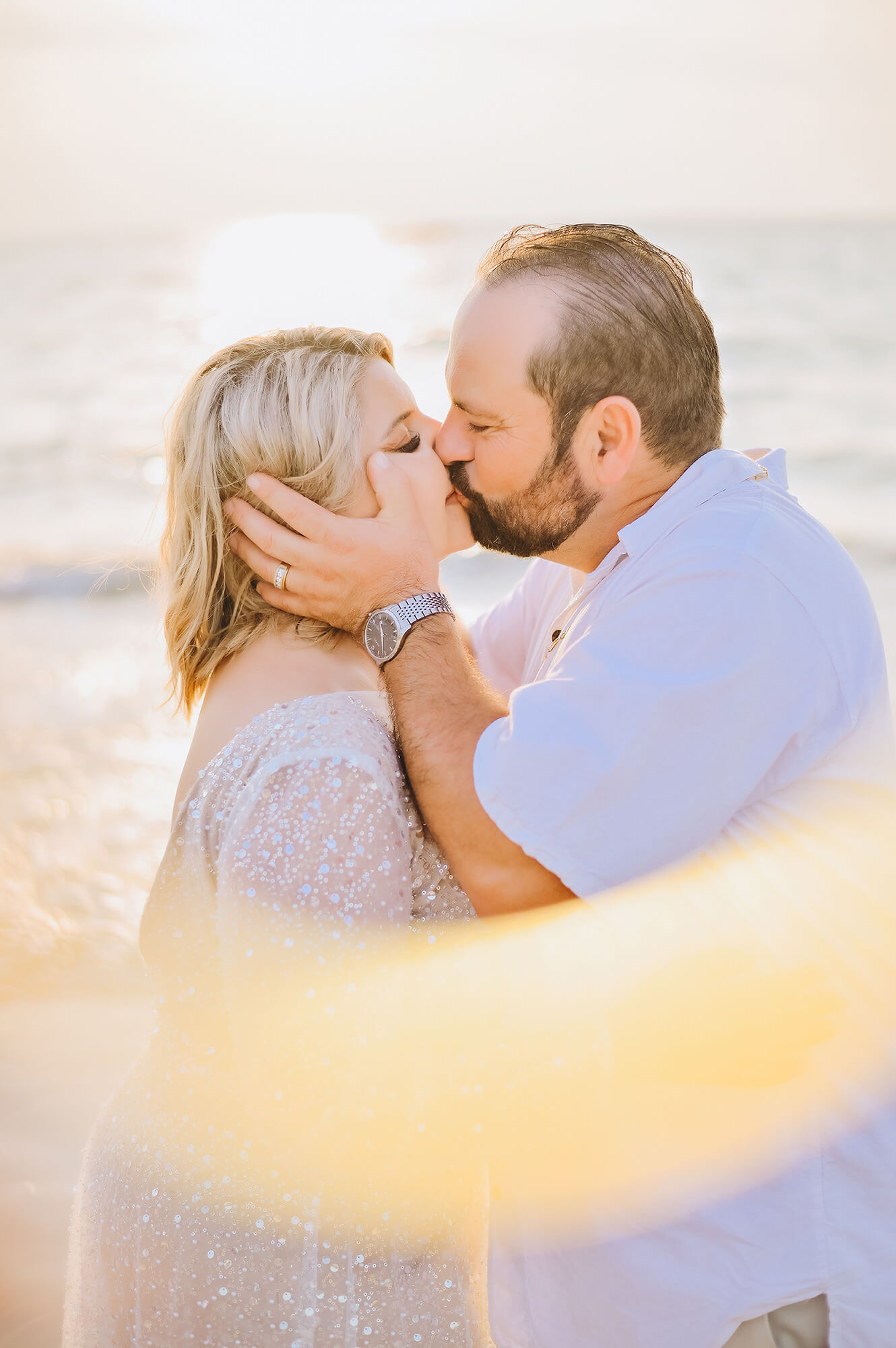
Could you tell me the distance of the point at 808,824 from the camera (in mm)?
2230

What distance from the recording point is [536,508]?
2723 mm

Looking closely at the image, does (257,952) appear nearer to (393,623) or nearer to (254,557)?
(393,623)

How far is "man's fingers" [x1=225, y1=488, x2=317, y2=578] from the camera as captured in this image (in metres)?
2.49

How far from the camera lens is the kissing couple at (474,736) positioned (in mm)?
2062

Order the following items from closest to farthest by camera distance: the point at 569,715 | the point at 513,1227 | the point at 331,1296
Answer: the point at 569,715
the point at 331,1296
the point at 513,1227

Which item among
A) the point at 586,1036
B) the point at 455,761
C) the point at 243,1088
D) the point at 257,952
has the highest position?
the point at 455,761

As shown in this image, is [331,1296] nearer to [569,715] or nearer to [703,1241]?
[703,1241]

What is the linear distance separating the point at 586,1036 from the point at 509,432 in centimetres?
A: 140

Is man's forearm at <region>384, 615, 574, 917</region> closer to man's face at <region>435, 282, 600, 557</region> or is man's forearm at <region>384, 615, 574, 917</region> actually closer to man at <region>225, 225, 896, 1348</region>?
man at <region>225, 225, 896, 1348</region>

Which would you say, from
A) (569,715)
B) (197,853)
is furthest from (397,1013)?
(569,715)

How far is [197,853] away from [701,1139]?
1162 mm

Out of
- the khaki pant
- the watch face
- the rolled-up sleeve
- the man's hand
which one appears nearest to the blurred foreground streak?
the rolled-up sleeve

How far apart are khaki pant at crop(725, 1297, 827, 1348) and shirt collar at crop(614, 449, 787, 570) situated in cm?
156

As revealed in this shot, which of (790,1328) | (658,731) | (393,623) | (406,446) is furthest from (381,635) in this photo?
(790,1328)
